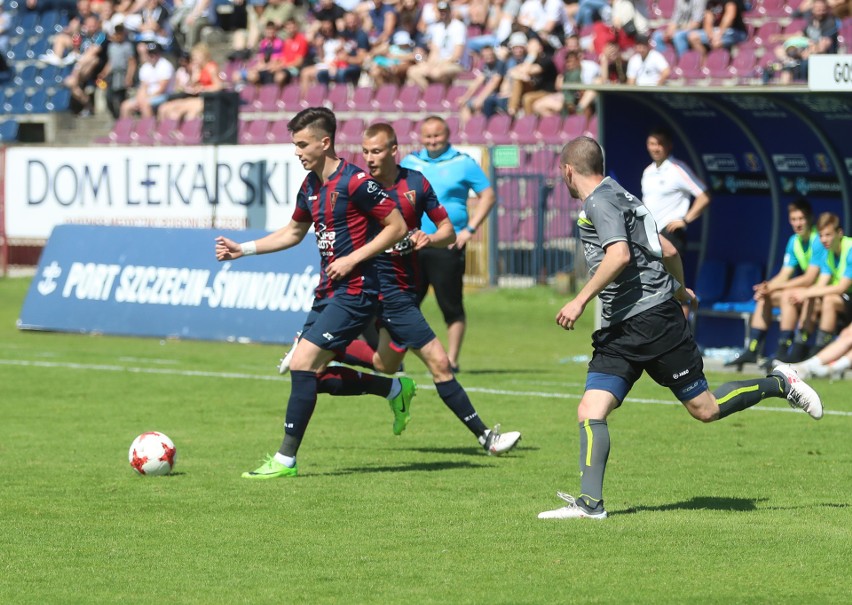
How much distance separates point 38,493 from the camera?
8297mm

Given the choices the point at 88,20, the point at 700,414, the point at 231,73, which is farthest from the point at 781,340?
the point at 88,20

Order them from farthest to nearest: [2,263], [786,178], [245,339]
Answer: [2,263] < [245,339] < [786,178]

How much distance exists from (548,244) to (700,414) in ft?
46.2

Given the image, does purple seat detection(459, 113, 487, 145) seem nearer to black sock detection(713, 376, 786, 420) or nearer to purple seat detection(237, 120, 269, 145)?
purple seat detection(237, 120, 269, 145)

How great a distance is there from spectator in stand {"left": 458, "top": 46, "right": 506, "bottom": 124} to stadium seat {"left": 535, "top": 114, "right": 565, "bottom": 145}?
159cm

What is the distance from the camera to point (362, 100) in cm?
2597

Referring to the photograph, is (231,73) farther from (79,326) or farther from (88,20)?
(79,326)

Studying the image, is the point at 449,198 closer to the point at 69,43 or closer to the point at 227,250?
the point at 227,250

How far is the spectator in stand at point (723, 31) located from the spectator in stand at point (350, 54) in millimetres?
6483

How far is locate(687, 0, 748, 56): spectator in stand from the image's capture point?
22453 mm

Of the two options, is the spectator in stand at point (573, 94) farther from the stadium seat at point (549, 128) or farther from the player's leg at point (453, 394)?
the player's leg at point (453, 394)

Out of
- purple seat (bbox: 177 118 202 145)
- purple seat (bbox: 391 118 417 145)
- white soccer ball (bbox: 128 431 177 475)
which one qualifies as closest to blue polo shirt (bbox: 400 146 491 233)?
white soccer ball (bbox: 128 431 177 475)

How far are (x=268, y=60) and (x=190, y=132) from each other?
2154mm

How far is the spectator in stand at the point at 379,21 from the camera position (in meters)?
26.5
